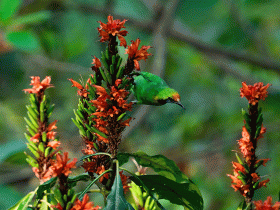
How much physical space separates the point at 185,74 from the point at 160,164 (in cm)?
421

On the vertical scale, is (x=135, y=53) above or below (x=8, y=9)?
below

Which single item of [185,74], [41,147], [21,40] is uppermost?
[185,74]

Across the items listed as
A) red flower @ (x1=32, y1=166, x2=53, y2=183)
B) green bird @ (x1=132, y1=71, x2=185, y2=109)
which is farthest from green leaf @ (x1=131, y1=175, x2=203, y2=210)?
green bird @ (x1=132, y1=71, x2=185, y2=109)

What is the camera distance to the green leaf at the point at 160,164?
2.55 feet

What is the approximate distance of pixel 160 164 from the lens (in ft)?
2.63

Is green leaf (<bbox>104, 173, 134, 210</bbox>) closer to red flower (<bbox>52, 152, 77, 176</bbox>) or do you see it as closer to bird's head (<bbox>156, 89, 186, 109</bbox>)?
red flower (<bbox>52, 152, 77, 176</bbox>)

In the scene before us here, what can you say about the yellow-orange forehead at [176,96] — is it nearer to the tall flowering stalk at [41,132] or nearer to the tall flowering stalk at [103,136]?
the tall flowering stalk at [103,136]

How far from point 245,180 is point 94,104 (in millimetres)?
340

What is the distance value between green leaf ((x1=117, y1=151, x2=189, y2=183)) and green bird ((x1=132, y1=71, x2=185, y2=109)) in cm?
22

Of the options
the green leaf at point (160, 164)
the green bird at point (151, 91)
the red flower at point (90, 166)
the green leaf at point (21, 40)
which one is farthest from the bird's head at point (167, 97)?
the green leaf at point (21, 40)

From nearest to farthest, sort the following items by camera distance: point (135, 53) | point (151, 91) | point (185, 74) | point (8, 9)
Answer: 1. point (135, 53)
2. point (151, 91)
3. point (8, 9)
4. point (185, 74)

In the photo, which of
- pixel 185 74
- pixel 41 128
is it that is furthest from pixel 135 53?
pixel 185 74

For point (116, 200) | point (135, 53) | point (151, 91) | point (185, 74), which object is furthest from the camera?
point (185, 74)

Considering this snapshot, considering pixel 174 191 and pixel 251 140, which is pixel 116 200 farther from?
pixel 251 140
